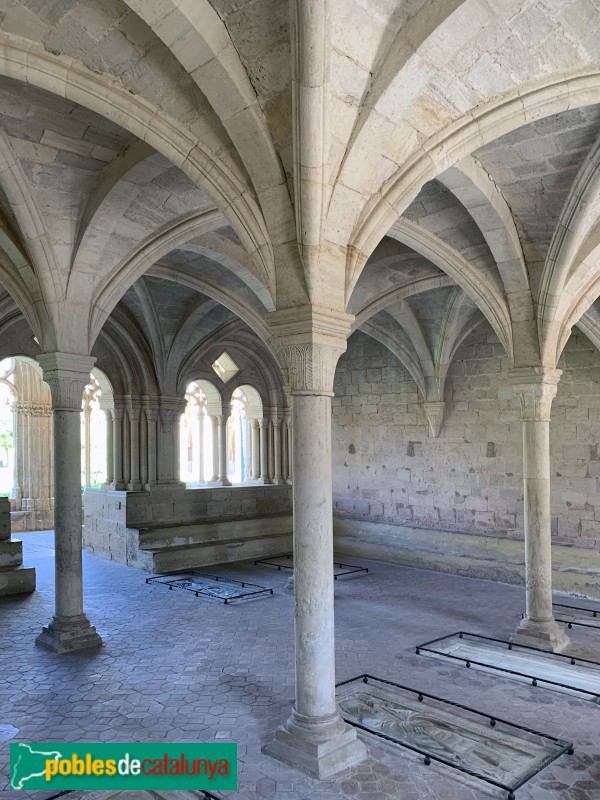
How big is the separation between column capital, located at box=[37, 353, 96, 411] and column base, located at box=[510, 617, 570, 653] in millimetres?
5504

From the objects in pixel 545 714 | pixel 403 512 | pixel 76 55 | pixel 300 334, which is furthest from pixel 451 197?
pixel 403 512

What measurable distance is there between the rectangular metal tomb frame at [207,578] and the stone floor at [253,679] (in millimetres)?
188

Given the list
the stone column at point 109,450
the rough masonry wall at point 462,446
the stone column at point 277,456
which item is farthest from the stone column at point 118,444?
the rough masonry wall at point 462,446

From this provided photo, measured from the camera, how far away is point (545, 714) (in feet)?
17.4

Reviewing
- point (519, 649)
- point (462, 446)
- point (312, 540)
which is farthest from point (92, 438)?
point (312, 540)

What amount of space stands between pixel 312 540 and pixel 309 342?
135 cm

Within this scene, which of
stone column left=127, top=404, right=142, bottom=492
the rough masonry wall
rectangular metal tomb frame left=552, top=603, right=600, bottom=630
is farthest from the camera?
stone column left=127, top=404, right=142, bottom=492

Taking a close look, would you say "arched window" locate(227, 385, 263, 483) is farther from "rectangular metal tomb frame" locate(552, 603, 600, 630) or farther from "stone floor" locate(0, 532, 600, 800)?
"rectangular metal tomb frame" locate(552, 603, 600, 630)

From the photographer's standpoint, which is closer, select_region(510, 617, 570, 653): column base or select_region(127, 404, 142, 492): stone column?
select_region(510, 617, 570, 653): column base

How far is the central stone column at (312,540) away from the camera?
14.4 ft

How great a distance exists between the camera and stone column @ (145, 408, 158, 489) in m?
13.3

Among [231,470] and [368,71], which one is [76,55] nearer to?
[368,71]

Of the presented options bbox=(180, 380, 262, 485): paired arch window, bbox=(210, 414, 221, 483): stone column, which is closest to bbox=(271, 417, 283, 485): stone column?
bbox=(180, 380, 262, 485): paired arch window

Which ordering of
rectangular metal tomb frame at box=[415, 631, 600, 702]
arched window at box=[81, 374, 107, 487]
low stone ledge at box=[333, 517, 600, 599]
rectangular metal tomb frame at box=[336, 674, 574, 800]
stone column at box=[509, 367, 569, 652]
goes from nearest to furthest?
rectangular metal tomb frame at box=[336, 674, 574, 800], rectangular metal tomb frame at box=[415, 631, 600, 702], stone column at box=[509, 367, 569, 652], low stone ledge at box=[333, 517, 600, 599], arched window at box=[81, 374, 107, 487]
